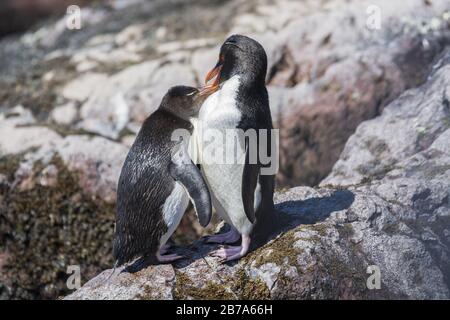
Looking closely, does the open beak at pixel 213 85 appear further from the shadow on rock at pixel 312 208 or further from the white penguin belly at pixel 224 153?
the shadow on rock at pixel 312 208

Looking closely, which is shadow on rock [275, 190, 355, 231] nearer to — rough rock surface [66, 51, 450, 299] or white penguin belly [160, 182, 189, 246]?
rough rock surface [66, 51, 450, 299]

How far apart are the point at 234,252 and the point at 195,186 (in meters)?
0.48

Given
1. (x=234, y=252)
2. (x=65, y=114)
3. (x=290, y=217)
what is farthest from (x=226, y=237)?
(x=65, y=114)

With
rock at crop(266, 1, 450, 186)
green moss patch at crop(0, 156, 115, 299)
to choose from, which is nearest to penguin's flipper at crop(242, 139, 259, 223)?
green moss patch at crop(0, 156, 115, 299)

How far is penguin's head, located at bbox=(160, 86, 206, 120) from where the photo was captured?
4566 mm

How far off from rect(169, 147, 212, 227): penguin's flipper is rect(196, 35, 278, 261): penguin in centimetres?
14

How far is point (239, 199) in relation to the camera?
4.43m

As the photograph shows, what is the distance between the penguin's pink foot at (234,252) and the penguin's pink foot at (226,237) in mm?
151

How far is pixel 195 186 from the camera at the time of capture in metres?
4.29

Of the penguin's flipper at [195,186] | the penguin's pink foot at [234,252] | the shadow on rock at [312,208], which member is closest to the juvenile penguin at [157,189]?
the penguin's flipper at [195,186]

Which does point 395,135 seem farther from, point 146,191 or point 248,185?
point 146,191

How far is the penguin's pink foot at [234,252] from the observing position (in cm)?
446
